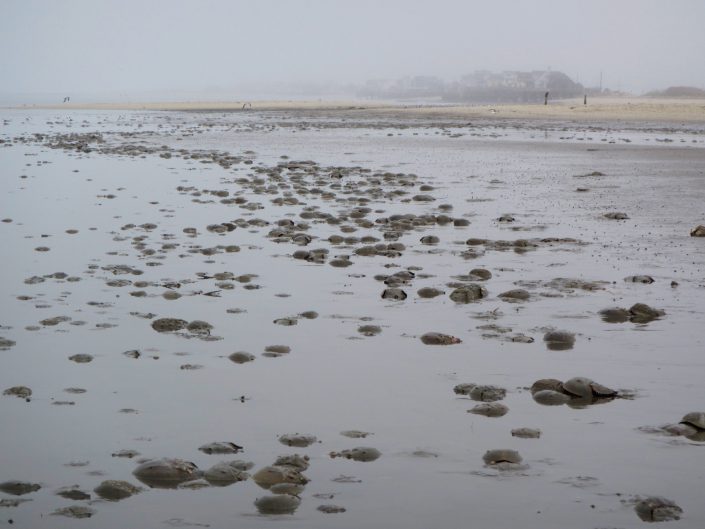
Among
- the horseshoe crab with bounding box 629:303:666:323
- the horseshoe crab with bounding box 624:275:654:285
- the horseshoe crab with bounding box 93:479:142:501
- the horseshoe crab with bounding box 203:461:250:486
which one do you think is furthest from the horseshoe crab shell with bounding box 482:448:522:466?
the horseshoe crab with bounding box 624:275:654:285

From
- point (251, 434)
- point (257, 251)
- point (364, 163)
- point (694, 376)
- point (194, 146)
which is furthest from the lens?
point (194, 146)

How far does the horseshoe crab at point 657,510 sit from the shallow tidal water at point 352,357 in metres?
0.08

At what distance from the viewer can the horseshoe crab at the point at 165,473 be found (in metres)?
5.89

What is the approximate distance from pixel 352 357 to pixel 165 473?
10.3ft

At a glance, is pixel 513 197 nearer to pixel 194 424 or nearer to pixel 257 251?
pixel 257 251

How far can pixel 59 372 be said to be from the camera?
826 centimetres

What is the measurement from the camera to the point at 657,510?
5.38 m

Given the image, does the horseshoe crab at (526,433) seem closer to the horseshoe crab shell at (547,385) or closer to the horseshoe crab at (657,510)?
the horseshoe crab shell at (547,385)

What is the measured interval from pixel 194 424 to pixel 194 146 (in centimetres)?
3776

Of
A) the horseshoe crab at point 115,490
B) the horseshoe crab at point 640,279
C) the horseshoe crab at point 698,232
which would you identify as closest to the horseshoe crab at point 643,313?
the horseshoe crab at point 640,279

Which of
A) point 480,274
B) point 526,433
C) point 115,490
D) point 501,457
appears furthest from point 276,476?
point 480,274

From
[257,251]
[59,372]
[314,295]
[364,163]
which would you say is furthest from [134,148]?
[59,372]

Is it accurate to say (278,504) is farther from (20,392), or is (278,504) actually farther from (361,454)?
(20,392)

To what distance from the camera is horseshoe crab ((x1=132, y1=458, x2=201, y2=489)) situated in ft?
19.3
